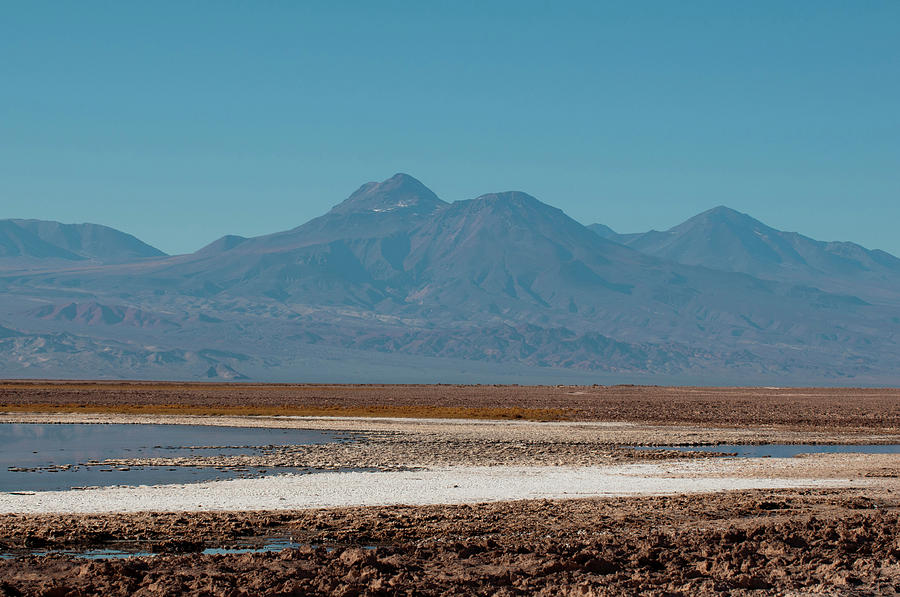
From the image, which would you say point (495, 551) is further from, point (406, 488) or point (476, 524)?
point (406, 488)

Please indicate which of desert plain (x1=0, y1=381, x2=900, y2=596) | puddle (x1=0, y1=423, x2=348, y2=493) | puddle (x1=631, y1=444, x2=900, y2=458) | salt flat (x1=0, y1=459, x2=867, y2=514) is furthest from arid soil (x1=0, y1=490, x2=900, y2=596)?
puddle (x1=631, y1=444, x2=900, y2=458)

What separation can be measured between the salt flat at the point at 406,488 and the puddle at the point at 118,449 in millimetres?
2258

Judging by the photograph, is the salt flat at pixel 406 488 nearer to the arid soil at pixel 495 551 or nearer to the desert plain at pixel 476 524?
the desert plain at pixel 476 524

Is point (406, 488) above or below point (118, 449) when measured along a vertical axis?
above

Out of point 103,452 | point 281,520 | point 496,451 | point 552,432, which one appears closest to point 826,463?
point 496,451

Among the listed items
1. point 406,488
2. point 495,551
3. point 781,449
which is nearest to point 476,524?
point 495,551

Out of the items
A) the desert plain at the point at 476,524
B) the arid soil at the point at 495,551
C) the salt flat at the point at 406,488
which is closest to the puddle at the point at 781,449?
the desert plain at the point at 476,524

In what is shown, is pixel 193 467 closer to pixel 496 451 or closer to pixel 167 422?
pixel 496 451

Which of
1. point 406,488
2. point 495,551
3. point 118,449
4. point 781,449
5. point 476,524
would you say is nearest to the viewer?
point 495,551

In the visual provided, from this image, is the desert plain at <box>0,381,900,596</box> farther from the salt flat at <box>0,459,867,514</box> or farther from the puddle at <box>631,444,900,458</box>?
the puddle at <box>631,444,900,458</box>

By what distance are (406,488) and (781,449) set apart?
62.5ft

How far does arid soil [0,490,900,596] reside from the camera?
13.7 meters

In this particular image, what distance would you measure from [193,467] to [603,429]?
925 inches

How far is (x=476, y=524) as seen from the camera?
19125 mm
